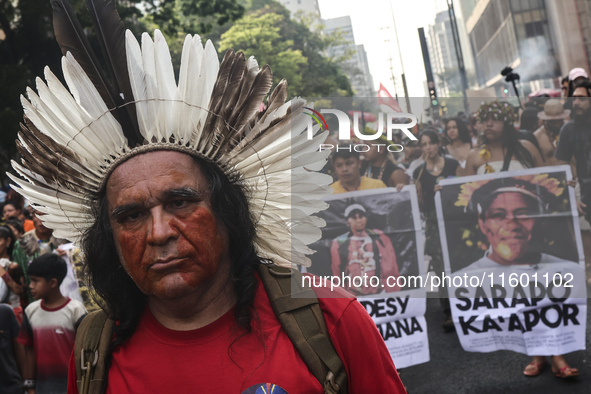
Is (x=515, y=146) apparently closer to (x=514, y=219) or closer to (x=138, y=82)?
(x=514, y=219)

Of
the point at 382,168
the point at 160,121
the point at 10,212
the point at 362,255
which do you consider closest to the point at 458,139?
the point at 382,168

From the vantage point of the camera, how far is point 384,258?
4848 mm

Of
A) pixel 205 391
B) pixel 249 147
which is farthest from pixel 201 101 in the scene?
pixel 205 391

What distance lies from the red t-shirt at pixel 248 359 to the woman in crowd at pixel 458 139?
10.2 feet

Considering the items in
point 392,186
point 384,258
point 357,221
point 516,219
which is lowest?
point 384,258

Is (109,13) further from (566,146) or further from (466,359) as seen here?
(466,359)

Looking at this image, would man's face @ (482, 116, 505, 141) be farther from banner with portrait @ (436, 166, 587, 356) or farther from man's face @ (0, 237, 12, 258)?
man's face @ (0, 237, 12, 258)

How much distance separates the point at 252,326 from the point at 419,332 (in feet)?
10.6

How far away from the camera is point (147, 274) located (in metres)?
1.99

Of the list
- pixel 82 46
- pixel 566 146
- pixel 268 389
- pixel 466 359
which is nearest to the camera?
pixel 268 389

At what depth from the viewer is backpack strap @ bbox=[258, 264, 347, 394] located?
190 cm

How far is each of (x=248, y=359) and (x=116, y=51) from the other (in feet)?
3.49

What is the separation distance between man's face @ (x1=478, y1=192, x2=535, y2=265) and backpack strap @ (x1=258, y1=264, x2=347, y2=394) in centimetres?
289

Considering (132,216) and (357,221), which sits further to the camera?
(357,221)
